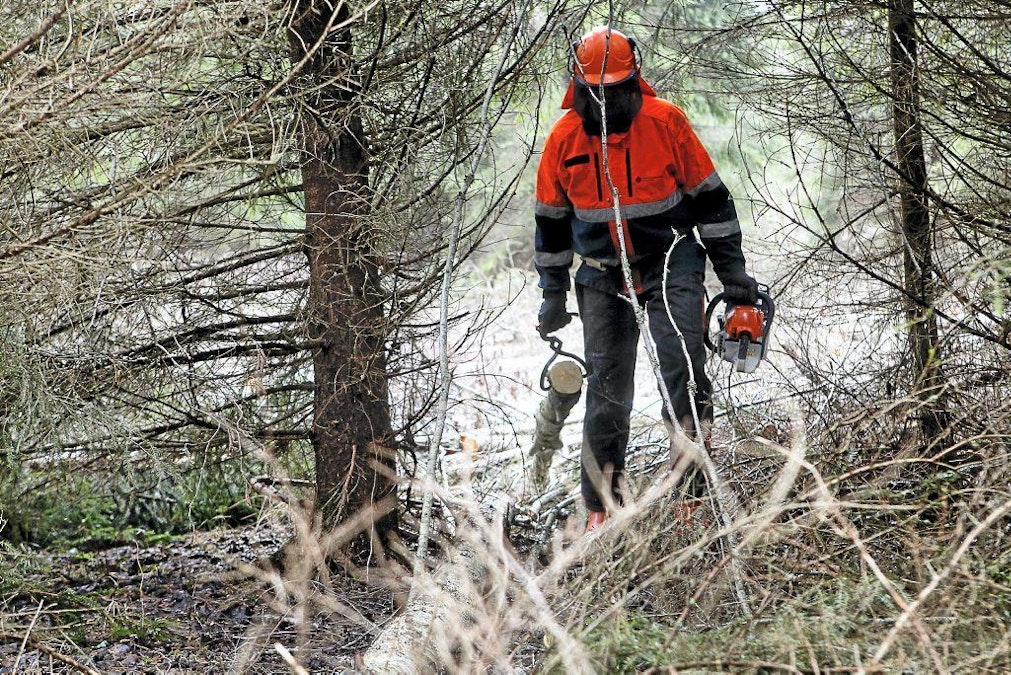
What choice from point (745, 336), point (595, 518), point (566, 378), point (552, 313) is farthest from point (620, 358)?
point (595, 518)

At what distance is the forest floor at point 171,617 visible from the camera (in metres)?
4.05

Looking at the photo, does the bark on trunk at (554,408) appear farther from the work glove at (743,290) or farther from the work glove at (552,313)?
the work glove at (743,290)

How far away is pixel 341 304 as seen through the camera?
4.91 metres

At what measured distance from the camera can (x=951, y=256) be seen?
4.88 m

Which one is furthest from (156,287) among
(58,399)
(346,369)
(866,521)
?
(866,521)

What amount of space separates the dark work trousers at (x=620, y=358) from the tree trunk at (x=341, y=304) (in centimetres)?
106

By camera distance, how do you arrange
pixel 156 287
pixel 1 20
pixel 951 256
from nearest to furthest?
A: 1. pixel 1 20
2. pixel 156 287
3. pixel 951 256

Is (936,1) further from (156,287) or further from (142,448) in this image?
(142,448)

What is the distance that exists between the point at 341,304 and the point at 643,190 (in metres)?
1.60

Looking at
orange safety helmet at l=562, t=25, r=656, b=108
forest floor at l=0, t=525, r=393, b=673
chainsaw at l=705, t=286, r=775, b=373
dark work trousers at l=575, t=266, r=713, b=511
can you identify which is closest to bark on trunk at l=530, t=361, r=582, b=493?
dark work trousers at l=575, t=266, r=713, b=511

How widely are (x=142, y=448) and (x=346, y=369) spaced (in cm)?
103

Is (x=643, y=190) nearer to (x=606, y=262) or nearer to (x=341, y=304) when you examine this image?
(x=606, y=262)

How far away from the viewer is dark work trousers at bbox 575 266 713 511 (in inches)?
187

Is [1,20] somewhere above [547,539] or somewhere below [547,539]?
above
